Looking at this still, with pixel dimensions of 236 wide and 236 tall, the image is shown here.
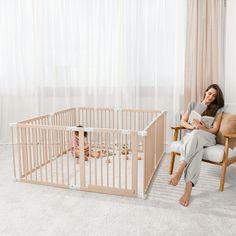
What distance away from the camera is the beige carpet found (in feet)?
6.12

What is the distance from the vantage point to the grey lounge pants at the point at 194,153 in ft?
7.75

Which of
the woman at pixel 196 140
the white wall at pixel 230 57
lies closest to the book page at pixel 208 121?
the woman at pixel 196 140

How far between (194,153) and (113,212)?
88 centimetres

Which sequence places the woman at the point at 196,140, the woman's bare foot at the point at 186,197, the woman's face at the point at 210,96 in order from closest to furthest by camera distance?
the woman's bare foot at the point at 186,197 → the woman at the point at 196,140 → the woman's face at the point at 210,96

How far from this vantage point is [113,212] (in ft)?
6.88

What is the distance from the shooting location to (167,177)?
2.81m

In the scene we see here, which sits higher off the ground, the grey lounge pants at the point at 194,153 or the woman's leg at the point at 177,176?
the grey lounge pants at the point at 194,153

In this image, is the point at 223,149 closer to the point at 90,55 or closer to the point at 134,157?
the point at 134,157

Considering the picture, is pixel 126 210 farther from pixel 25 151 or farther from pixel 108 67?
pixel 108 67

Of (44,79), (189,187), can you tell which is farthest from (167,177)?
(44,79)

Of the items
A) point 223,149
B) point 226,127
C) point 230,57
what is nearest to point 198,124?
point 226,127

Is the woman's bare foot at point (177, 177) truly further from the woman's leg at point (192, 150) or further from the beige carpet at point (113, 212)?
the beige carpet at point (113, 212)

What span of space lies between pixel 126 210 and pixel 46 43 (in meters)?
2.73

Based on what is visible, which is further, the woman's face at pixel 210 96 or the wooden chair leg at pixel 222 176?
the woman's face at pixel 210 96
